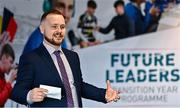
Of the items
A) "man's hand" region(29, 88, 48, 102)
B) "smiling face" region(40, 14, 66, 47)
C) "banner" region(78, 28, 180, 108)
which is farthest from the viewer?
"banner" region(78, 28, 180, 108)

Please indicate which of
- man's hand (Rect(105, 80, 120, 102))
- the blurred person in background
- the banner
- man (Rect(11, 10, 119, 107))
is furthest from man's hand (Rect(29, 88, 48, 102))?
the blurred person in background

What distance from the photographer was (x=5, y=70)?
421cm

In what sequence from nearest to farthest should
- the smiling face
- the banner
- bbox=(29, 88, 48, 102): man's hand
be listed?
bbox=(29, 88, 48, 102): man's hand < the smiling face < the banner

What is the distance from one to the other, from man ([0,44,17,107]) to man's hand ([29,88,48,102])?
2.50 meters

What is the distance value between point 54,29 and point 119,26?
2.38 m

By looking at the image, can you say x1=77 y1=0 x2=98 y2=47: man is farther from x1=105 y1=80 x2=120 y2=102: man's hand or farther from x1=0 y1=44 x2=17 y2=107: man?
x1=105 y1=80 x2=120 y2=102: man's hand

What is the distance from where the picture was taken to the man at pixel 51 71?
5.89 ft

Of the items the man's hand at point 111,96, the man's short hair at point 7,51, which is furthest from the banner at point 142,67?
the man's hand at point 111,96

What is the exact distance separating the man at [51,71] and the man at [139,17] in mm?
2275

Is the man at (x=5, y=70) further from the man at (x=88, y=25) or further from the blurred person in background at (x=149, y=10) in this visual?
the blurred person in background at (x=149, y=10)

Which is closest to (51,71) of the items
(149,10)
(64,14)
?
(64,14)

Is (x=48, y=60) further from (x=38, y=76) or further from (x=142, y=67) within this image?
(x=142, y=67)

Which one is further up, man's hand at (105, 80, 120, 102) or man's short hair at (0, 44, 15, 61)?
man's hand at (105, 80, 120, 102)

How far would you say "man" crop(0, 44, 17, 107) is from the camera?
4.17 meters
